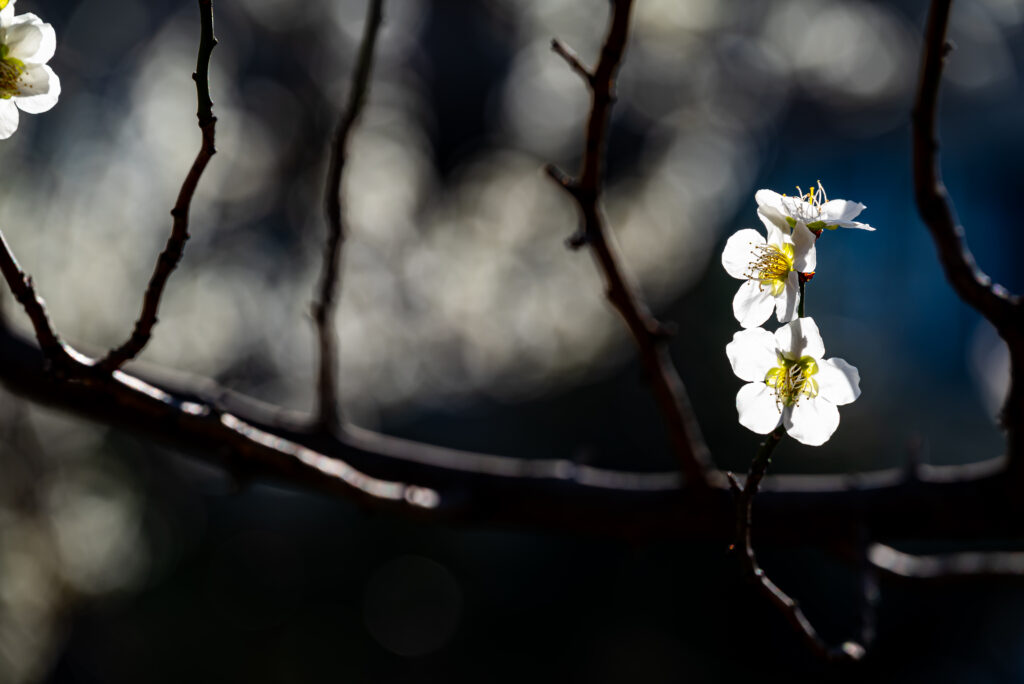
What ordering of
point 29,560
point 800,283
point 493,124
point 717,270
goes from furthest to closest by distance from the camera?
1. point 493,124
2. point 717,270
3. point 29,560
4. point 800,283

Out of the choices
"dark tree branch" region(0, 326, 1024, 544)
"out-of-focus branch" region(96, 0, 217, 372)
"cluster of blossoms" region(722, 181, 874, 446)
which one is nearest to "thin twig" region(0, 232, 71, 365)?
"out-of-focus branch" region(96, 0, 217, 372)

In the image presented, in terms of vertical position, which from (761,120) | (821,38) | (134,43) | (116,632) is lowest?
(116,632)

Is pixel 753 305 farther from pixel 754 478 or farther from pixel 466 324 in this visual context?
pixel 466 324

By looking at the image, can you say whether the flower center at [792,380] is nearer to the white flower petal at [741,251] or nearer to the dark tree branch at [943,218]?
the white flower petal at [741,251]

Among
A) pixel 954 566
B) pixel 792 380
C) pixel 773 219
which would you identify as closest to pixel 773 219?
pixel 773 219

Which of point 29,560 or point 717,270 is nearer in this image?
point 29,560

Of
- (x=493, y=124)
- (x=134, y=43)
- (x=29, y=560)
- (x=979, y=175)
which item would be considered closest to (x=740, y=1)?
(x=493, y=124)

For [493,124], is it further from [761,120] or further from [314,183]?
[761,120]

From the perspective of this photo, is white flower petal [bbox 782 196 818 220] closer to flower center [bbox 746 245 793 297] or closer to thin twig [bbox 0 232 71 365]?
flower center [bbox 746 245 793 297]
